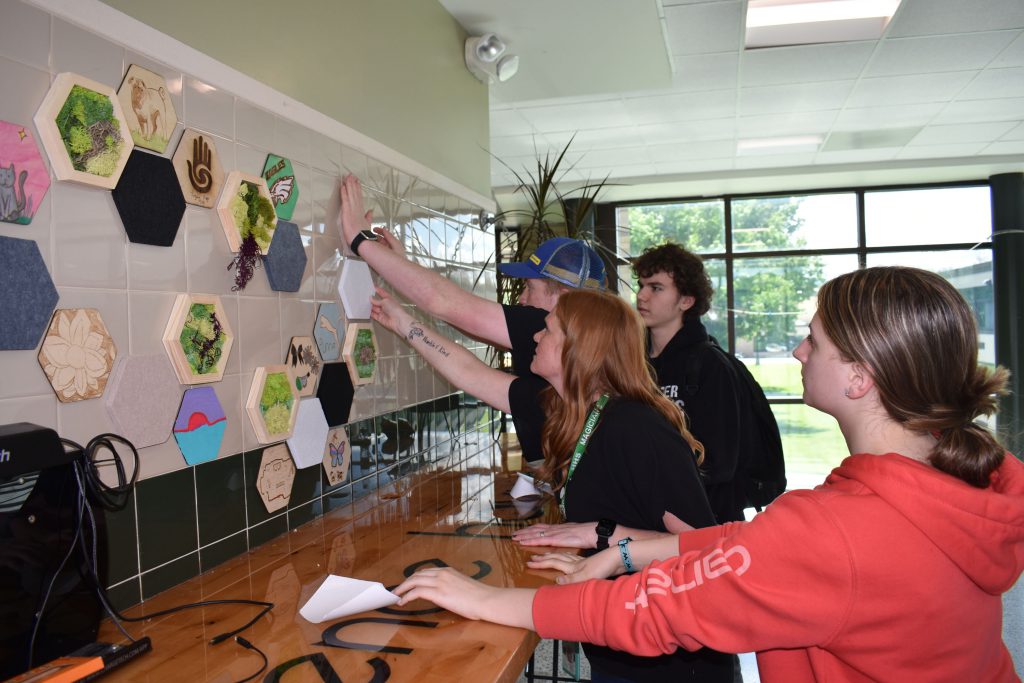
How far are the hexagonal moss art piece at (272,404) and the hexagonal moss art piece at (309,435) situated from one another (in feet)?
0.09

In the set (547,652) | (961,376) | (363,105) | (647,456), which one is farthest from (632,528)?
(547,652)

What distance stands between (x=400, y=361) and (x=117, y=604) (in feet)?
4.29

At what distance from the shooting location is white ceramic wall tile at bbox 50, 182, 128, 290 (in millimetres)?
1184

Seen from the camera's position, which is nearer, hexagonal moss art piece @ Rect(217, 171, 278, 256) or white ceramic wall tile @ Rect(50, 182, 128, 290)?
white ceramic wall tile @ Rect(50, 182, 128, 290)

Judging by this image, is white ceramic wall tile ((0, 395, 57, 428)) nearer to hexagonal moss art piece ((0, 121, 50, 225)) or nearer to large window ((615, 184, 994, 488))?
hexagonal moss art piece ((0, 121, 50, 225))

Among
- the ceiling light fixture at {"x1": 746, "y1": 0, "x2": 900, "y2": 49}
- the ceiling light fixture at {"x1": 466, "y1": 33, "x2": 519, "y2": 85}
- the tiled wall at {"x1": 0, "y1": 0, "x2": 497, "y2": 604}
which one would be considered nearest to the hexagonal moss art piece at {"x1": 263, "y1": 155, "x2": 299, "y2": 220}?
the tiled wall at {"x1": 0, "y1": 0, "x2": 497, "y2": 604}

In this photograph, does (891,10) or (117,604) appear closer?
(117,604)

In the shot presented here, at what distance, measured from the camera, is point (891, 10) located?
3699 millimetres

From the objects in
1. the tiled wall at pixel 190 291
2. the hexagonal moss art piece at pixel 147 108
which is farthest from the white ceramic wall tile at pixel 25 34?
the hexagonal moss art piece at pixel 147 108

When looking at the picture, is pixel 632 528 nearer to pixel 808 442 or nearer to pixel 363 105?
pixel 363 105

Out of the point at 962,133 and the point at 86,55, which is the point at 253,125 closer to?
the point at 86,55

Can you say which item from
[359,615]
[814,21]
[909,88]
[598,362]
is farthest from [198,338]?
[909,88]

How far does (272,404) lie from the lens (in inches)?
67.8

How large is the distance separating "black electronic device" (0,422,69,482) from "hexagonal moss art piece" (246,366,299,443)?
0.60 metres
